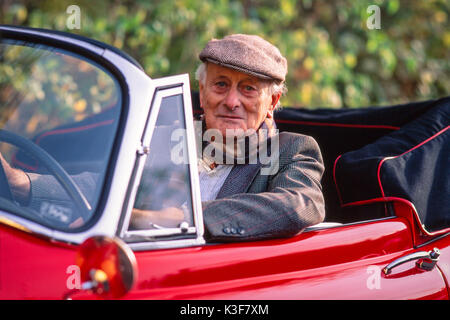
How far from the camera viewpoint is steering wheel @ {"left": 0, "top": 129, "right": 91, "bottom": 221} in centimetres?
164

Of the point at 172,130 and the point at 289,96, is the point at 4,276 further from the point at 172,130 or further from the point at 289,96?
the point at 289,96

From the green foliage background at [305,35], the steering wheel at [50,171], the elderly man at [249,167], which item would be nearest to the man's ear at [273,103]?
the elderly man at [249,167]

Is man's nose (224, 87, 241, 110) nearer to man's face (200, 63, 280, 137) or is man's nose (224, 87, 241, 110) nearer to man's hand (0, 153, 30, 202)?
man's face (200, 63, 280, 137)

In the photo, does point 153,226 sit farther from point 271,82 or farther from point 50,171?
point 271,82

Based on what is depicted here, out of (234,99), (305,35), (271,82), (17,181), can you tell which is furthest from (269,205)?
(305,35)

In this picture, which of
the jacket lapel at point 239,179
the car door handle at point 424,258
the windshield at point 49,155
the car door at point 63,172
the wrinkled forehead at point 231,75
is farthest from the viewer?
the wrinkled forehead at point 231,75

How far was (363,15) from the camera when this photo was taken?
659 centimetres

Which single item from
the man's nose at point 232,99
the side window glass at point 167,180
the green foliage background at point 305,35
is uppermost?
the green foliage background at point 305,35

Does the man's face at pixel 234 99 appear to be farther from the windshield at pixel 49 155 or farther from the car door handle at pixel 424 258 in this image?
the car door handle at pixel 424 258

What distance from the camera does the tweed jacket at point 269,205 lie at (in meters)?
1.88

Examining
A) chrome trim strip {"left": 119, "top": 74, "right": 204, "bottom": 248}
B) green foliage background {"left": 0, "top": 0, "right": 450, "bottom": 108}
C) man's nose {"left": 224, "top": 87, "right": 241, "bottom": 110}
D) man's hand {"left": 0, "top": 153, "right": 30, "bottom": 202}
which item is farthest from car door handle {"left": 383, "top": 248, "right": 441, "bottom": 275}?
green foliage background {"left": 0, "top": 0, "right": 450, "bottom": 108}

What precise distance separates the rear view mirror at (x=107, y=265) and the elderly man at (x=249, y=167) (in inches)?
16.6

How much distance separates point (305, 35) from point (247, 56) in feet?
15.6

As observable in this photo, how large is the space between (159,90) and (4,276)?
0.72m
